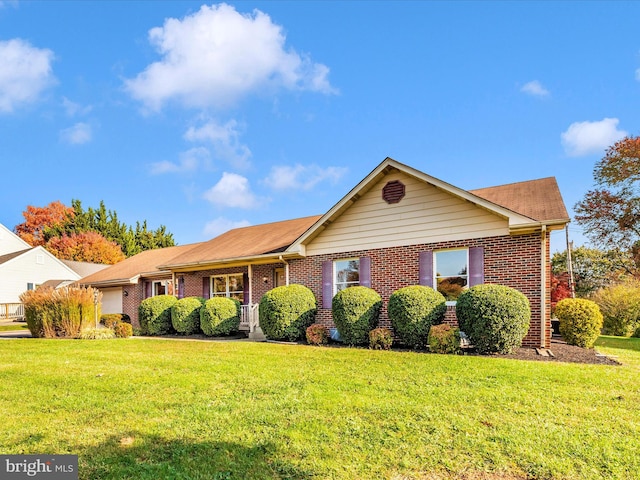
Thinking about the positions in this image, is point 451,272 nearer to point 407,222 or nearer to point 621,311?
point 407,222

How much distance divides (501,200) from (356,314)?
20.9 feet

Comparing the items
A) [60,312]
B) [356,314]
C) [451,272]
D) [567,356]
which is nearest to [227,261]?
[60,312]

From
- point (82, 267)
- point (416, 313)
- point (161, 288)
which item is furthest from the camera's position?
point (82, 267)

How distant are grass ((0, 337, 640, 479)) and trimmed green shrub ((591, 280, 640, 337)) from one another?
11783 millimetres

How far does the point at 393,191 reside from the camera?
12.5 metres

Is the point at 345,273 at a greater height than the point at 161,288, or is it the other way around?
the point at 345,273

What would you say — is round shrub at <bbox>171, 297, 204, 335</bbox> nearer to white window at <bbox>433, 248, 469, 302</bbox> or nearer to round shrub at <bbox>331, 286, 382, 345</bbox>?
round shrub at <bbox>331, 286, 382, 345</bbox>

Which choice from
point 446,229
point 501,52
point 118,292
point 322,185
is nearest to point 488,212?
point 446,229

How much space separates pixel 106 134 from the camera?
22922 mm

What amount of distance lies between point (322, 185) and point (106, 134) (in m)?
12.9

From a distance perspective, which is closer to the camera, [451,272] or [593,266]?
[451,272]

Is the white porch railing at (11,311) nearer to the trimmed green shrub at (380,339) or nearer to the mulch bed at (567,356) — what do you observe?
the trimmed green shrub at (380,339)

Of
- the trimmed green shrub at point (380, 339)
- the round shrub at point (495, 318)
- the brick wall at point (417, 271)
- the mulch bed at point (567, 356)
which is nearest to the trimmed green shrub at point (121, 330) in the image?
the brick wall at point (417, 271)

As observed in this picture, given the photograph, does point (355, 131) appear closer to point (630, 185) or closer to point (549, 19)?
point (549, 19)
